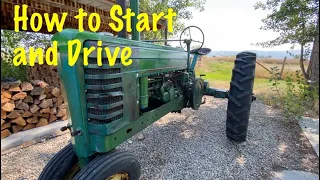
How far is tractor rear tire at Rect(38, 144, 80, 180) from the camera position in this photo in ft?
5.25

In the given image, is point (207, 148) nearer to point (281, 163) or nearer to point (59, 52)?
point (281, 163)

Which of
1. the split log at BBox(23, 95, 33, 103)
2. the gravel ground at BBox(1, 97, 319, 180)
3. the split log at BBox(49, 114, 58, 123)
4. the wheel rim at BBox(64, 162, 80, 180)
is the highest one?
the split log at BBox(23, 95, 33, 103)

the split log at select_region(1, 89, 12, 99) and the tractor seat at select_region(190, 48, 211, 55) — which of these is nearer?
the split log at select_region(1, 89, 12, 99)

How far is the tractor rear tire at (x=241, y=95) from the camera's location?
2773 mm

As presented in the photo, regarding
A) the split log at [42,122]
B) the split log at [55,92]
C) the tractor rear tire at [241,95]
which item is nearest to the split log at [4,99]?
the split log at [42,122]

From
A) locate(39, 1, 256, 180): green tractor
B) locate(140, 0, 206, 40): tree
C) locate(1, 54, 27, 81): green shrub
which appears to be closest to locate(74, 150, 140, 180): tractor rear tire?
locate(39, 1, 256, 180): green tractor

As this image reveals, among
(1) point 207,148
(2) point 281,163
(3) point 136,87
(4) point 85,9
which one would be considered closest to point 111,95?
(3) point 136,87

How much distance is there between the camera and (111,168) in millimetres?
1479

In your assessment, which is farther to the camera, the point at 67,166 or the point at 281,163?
the point at 281,163

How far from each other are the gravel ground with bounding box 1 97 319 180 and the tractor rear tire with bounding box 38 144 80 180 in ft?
2.55

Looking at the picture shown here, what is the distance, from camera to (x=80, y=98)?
143 centimetres

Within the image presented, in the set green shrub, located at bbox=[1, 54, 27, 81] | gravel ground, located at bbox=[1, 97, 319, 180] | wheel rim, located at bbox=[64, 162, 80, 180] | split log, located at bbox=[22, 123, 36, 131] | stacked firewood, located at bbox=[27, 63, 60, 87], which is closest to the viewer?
wheel rim, located at bbox=[64, 162, 80, 180]

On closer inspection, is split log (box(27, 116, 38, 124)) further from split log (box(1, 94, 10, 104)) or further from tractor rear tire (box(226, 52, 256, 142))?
tractor rear tire (box(226, 52, 256, 142))

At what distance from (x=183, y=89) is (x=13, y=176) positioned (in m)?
2.33
